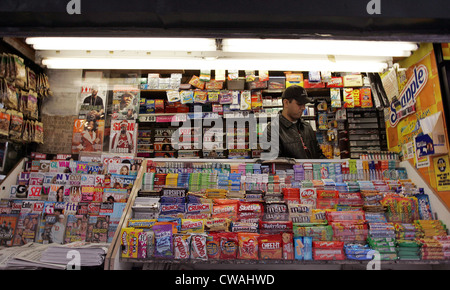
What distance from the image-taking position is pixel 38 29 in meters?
2.06

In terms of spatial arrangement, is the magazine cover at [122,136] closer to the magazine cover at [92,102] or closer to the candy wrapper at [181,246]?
the magazine cover at [92,102]

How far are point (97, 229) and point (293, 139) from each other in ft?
8.07

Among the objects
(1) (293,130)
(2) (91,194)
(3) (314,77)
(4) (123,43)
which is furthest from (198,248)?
(3) (314,77)

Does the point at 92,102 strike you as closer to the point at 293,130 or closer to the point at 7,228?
the point at 7,228

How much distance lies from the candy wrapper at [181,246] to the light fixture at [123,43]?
6.18ft

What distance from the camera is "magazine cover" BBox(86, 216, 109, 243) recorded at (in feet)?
9.45

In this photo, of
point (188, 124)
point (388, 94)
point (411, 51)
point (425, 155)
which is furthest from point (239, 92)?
point (425, 155)

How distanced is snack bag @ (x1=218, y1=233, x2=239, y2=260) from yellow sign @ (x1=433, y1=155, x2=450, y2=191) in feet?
7.32

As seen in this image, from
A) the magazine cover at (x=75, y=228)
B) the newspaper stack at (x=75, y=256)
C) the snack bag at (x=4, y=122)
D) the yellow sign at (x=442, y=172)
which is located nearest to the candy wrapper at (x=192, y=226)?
the newspaper stack at (x=75, y=256)

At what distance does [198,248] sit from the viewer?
7.64 ft

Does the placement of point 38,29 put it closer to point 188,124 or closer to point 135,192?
point 135,192

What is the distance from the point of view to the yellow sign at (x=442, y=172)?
10.1ft

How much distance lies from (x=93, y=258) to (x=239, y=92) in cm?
421

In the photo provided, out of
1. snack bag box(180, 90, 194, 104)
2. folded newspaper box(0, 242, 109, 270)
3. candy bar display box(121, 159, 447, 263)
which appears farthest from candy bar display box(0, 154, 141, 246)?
snack bag box(180, 90, 194, 104)
